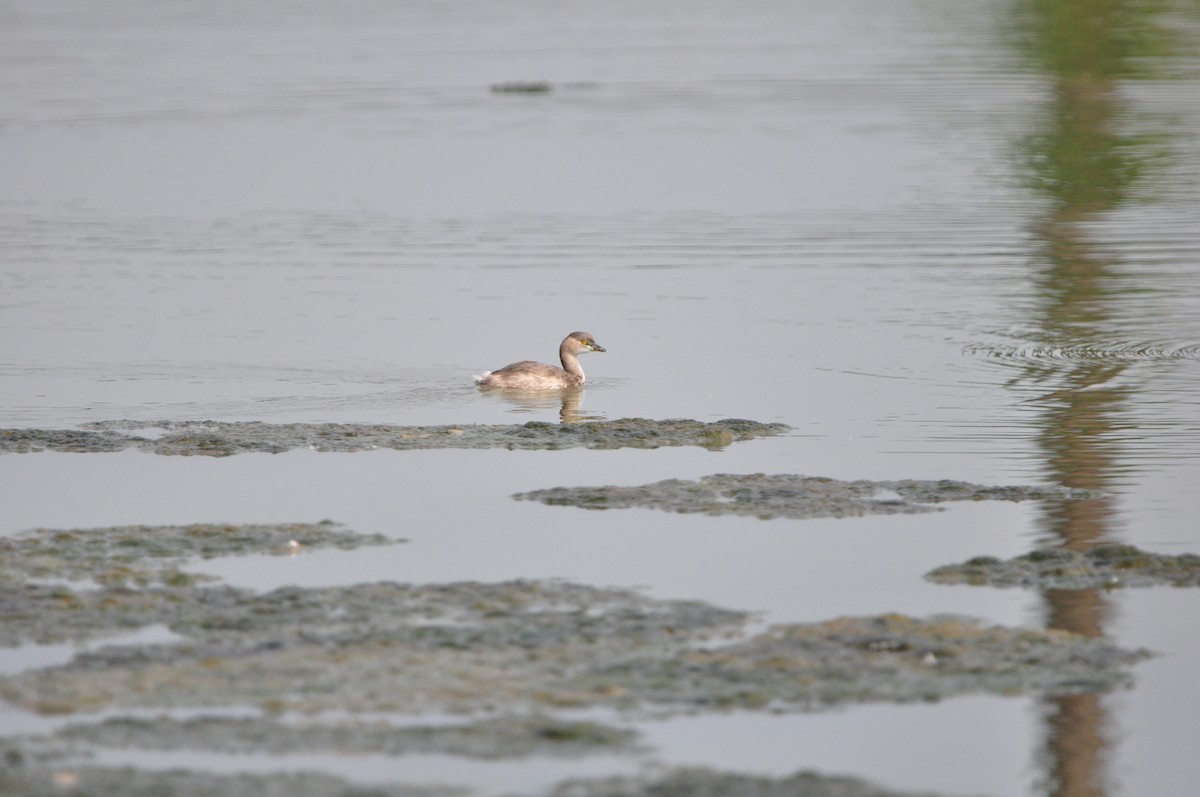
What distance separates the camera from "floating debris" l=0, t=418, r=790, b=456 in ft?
41.7

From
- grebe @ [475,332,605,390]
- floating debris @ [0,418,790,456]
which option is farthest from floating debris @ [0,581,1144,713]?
grebe @ [475,332,605,390]

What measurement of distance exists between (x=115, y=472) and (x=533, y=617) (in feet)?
14.3

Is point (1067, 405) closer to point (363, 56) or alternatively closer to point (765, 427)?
point (765, 427)

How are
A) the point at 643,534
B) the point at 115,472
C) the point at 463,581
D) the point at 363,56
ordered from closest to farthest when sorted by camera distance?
the point at 463,581 → the point at 643,534 → the point at 115,472 → the point at 363,56

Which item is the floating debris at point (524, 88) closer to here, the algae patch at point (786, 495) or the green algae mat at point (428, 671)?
the algae patch at point (786, 495)

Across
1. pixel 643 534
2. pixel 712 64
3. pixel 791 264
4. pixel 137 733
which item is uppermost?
pixel 712 64

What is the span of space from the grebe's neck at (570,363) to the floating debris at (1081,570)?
6.54 meters

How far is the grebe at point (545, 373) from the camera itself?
1531 centimetres

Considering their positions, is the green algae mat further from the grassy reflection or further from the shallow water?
the grassy reflection

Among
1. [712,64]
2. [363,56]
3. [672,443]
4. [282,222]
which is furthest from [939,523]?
[363,56]

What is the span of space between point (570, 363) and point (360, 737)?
28.6 ft

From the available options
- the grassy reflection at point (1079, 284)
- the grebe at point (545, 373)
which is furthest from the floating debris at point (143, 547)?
the grebe at point (545, 373)

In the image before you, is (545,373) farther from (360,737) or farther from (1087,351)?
(360,737)

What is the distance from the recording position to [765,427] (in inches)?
528
